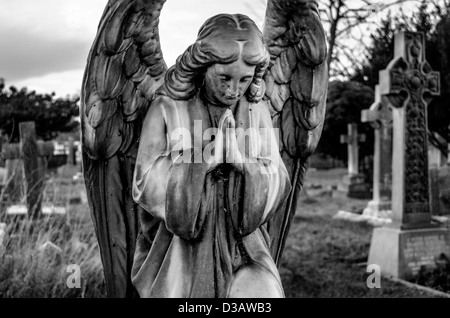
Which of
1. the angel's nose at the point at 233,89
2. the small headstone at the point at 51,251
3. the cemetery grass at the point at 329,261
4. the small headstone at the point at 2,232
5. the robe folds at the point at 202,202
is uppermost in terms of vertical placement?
the angel's nose at the point at 233,89

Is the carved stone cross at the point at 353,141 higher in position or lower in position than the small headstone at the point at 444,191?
higher

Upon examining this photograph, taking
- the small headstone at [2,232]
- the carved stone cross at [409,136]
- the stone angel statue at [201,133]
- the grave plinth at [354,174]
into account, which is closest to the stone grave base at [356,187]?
the grave plinth at [354,174]

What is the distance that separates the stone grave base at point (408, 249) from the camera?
20.2ft

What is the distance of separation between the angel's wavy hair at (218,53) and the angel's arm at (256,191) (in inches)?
11.1

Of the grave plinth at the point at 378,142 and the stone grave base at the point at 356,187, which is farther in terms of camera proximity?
the stone grave base at the point at 356,187

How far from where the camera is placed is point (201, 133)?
1970 mm

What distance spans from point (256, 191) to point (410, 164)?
17.0ft

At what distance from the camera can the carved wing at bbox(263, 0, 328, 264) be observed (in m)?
2.12

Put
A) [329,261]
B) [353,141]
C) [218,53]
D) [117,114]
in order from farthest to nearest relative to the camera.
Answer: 1. [353,141]
2. [329,261]
3. [117,114]
4. [218,53]

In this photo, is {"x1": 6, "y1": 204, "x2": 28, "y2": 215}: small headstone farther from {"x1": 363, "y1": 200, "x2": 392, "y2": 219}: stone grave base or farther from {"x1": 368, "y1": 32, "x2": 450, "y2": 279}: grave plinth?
{"x1": 363, "y1": 200, "x2": 392, "y2": 219}: stone grave base

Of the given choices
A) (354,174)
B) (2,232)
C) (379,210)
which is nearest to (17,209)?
(2,232)

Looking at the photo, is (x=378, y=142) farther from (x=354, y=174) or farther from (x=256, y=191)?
(x=256, y=191)

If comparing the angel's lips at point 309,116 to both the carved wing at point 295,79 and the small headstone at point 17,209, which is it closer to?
the carved wing at point 295,79

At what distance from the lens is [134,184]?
2027 mm
